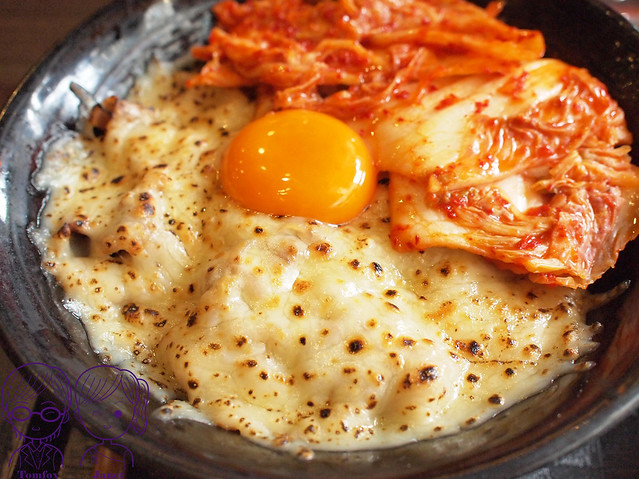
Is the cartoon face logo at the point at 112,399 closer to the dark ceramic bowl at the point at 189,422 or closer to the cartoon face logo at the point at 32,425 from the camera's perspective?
the dark ceramic bowl at the point at 189,422

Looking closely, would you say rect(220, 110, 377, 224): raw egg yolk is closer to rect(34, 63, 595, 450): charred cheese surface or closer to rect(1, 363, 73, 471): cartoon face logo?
rect(34, 63, 595, 450): charred cheese surface

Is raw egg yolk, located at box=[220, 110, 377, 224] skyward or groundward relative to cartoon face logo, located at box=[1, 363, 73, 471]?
skyward

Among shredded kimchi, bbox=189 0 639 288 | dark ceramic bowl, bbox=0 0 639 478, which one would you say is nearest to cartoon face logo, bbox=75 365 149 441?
dark ceramic bowl, bbox=0 0 639 478

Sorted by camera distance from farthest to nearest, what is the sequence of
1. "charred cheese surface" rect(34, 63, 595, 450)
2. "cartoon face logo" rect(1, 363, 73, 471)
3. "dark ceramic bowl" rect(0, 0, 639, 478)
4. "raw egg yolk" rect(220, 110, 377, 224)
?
"raw egg yolk" rect(220, 110, 377, 224), "cartoon face logo" rect(1, 363, 73, 471), "charred cheese surface" rect(34, 63, 595, 450), "dark ceramic bowl" rect(0, 0, 639, 478)

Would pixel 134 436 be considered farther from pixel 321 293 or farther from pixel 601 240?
pixel 601 240

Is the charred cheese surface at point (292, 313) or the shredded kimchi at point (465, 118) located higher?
the shredded kimchi at point (465, 118)

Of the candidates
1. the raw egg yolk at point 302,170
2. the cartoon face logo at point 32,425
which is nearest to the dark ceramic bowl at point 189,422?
the cartoon face logo at point 32,425

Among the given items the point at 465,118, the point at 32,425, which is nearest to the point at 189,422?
the point at 32,425

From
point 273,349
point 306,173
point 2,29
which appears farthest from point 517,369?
point 2,29
